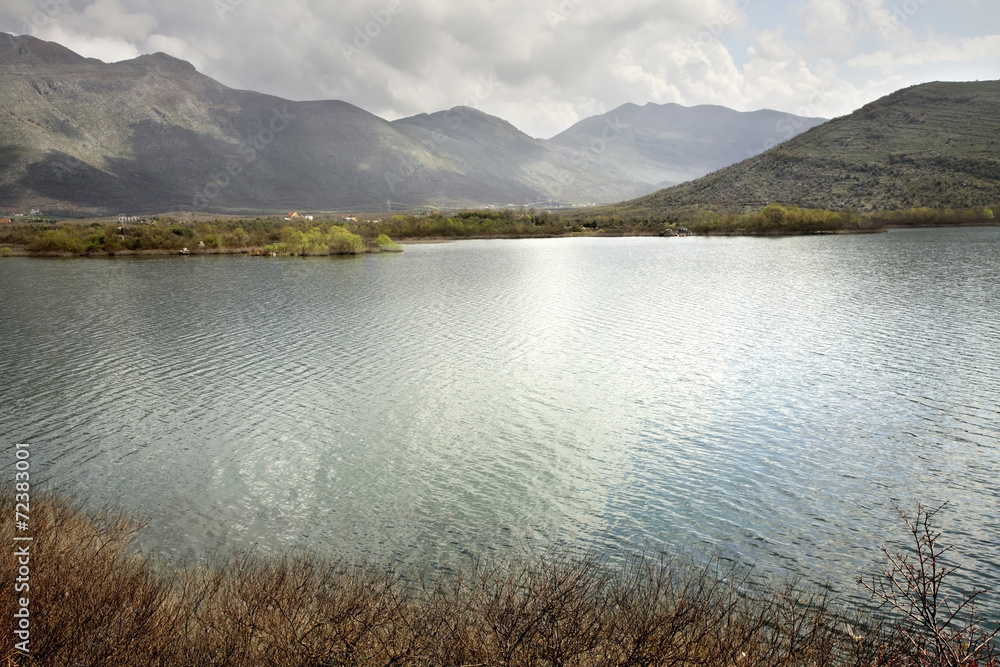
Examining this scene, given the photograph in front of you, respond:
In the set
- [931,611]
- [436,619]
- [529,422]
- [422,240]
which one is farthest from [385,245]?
[931,611]

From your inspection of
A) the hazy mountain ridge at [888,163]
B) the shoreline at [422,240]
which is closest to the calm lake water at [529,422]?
the shoreline at [422,240]

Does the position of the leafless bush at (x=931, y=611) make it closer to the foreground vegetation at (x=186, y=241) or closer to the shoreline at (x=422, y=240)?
the shoreline at (x=422, y=240)

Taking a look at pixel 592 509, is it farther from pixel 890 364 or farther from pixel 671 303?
pixel 671 303

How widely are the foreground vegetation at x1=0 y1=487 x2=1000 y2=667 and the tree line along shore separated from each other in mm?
71940

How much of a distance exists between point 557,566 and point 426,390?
9.68m

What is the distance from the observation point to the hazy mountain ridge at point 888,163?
308 feet

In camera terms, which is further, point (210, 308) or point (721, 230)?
point (721, 230)

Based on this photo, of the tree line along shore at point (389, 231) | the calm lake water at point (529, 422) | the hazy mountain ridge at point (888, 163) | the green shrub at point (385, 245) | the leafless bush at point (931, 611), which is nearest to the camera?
the leafless bush at point (931, 611)

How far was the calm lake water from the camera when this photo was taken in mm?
9617

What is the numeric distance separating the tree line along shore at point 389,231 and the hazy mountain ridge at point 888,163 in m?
8.11

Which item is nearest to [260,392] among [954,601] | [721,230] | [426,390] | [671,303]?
[426,390]

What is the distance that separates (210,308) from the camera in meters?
32.3

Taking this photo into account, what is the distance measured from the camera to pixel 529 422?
48.1 ft

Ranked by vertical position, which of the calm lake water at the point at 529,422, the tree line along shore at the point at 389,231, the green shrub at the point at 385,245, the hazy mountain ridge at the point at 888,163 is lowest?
the calm lake water at the point at 529,422
